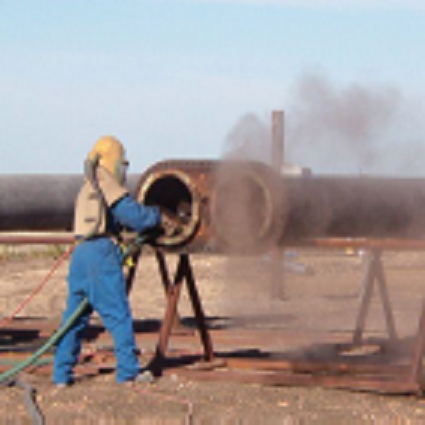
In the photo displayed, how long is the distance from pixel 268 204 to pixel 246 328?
158 inches

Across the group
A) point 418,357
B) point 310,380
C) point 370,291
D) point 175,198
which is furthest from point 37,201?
point 418,357

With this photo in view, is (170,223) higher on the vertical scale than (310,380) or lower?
higher

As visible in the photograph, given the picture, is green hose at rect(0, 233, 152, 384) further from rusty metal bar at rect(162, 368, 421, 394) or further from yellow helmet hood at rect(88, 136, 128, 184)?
rusty metal bar at rect(162, 368, 421, 394)

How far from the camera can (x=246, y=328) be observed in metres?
10.7

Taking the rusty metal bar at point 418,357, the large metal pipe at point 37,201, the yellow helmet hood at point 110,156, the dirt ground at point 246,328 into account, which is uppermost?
the yellow helmet hood at point 110,156

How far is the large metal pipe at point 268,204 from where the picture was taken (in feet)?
22.9

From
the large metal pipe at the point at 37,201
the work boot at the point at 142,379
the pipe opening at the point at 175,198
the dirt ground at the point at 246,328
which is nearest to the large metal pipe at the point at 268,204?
the pipe opening at the point at 175,198

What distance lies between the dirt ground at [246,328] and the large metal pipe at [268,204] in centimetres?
105

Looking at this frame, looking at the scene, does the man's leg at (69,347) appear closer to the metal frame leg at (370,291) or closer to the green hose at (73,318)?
the green hose at (73,318)

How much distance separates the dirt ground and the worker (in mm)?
202

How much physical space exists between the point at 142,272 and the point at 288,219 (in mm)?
9977

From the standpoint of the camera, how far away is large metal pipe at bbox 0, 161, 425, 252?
6.98 meters

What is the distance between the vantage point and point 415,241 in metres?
7.36

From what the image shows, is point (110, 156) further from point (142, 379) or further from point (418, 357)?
point (418, 357)
